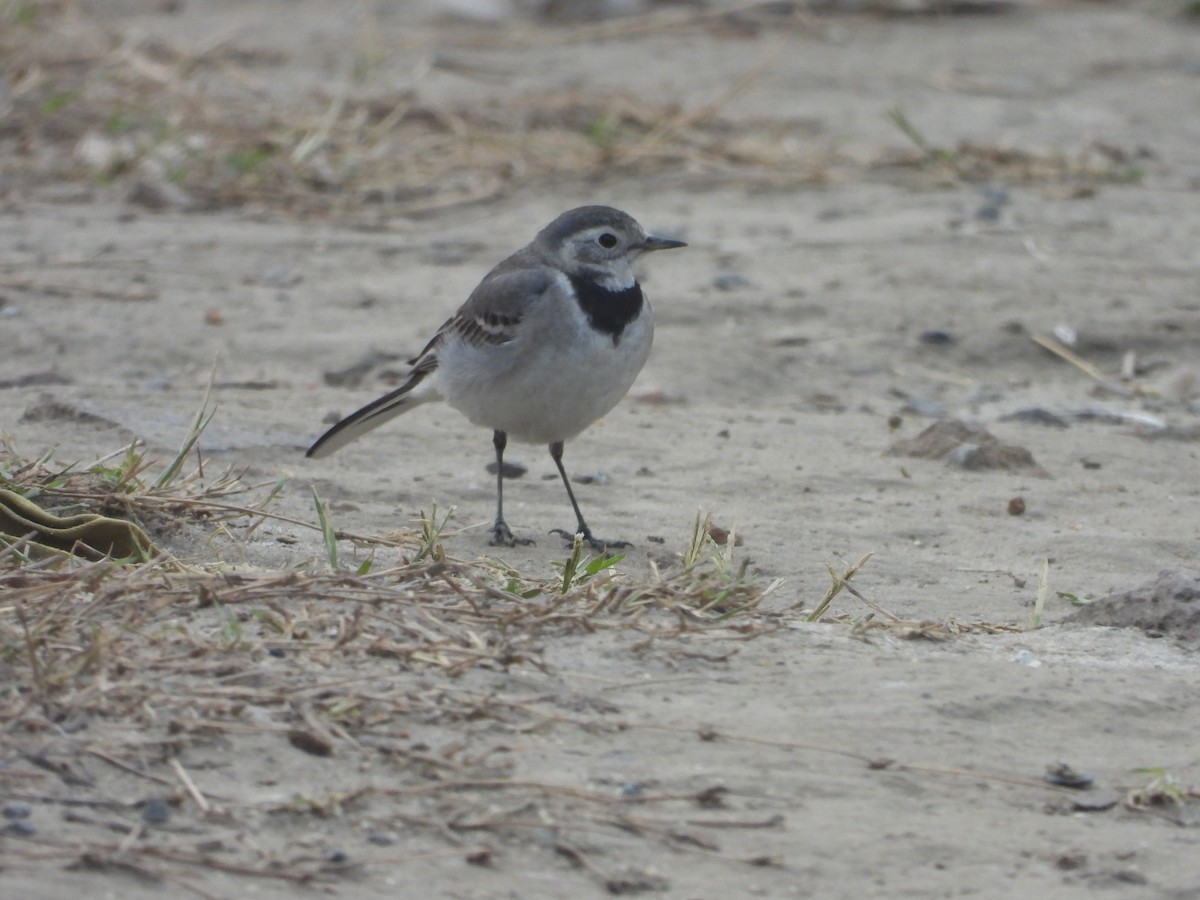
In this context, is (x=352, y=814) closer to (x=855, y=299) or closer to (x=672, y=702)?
(x=672, y=702)

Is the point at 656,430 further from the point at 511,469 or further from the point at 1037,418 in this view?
the point at 1037,418

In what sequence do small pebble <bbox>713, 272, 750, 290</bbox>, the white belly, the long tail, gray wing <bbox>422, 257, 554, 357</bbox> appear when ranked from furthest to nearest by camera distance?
small pebble <bbox>713, 272, 750, 290</bbox> → the long tail → gray wing <bbox>422, 257, 554, 357</bbox> → the white belly

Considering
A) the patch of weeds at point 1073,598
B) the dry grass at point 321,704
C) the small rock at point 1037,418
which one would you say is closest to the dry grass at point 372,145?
the small rock at point 1037,418

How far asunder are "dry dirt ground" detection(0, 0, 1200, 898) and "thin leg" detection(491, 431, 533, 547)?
98mm

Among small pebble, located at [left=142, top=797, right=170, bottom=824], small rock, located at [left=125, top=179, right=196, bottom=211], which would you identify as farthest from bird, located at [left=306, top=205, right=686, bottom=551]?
small rock, located at [left=125, top=179, right=196, bottom=211]

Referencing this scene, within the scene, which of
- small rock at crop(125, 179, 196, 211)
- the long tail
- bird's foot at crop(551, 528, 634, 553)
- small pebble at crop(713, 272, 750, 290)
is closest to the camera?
bird's foot at crop(551, 528, 634, 553)

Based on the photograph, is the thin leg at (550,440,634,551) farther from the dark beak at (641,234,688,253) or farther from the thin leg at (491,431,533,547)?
the dark beak at (641,234,688,253)

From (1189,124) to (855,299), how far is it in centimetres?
418

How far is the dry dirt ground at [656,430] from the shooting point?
3.29 metres

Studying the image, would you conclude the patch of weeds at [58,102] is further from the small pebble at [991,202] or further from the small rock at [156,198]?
the small pebble at [991,202]

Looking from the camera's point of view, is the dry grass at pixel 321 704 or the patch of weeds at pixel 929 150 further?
the patch of weeds at pixel 929 150

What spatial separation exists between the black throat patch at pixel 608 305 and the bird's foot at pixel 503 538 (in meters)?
0.70

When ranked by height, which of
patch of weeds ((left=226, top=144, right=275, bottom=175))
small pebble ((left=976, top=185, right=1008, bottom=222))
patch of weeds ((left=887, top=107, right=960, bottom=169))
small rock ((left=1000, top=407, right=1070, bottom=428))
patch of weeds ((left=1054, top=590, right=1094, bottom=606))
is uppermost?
patch of weeds ((left=887, top=107, right=960, bottom=169))

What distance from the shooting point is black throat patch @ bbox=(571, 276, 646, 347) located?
577 centimetres
